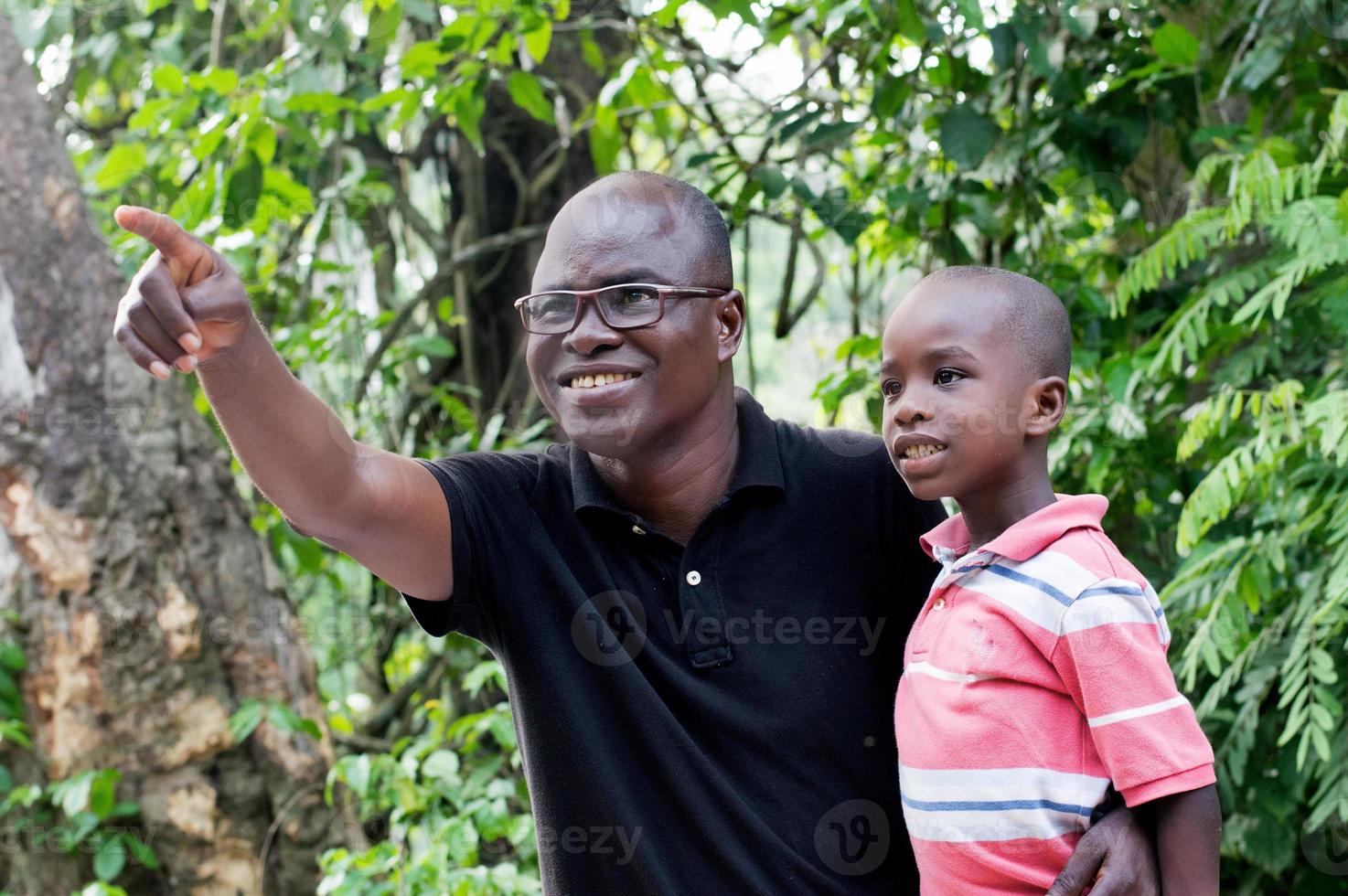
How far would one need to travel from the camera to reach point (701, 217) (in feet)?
5.87

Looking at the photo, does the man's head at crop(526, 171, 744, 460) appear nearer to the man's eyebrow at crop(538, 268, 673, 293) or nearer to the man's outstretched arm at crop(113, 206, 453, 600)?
the man's eyebrow at crop(538, 268, 673, 293)

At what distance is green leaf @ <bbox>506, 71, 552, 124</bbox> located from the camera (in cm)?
332

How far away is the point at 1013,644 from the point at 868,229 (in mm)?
2218

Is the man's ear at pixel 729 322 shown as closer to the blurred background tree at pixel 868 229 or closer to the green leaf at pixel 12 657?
the blurred background tree at pixel 868 229

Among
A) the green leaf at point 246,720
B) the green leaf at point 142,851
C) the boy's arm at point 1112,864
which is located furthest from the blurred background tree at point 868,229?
the boy's arm at point 1112,864

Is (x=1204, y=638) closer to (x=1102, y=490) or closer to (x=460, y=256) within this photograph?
(x=1102, y=490)

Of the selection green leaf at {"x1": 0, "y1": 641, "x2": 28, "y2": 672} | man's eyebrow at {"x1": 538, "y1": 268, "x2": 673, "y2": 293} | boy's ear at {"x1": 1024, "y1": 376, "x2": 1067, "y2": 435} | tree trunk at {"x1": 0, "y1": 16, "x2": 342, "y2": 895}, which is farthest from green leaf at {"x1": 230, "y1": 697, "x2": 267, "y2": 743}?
boy's ear at {"x1": 1024, "y1": 376, "x2": 1067, "y2": 435}

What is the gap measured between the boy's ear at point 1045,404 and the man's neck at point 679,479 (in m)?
0.44

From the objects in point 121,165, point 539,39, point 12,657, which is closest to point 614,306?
point 539,39

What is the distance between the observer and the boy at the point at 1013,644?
1415 mm

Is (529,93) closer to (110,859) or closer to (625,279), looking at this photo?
(625,279)

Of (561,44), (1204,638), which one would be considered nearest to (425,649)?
(561,44)

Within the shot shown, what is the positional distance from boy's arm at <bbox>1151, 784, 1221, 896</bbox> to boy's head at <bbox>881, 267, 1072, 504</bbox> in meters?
0.43

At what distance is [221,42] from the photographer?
439cm
